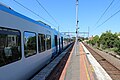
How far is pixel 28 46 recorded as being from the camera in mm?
10609

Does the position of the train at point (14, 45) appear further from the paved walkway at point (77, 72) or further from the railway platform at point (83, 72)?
the railway platform at point (83, 72)

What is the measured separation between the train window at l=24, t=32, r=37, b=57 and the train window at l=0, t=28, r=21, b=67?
1150 mm

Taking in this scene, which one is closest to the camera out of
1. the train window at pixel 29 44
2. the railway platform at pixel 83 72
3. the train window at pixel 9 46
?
the train window at pixel 9 46

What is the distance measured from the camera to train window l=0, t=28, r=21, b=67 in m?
7.16

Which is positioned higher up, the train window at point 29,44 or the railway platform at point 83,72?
the train window at point 29,44

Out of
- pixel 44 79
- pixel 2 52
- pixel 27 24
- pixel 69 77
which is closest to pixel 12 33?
pixel 2 52

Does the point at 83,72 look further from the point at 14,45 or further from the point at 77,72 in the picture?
the point at 14,45

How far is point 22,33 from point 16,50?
107cm

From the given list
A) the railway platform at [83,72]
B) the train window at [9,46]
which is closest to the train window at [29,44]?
the train window at [9,46]

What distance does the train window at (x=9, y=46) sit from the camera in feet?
23.5

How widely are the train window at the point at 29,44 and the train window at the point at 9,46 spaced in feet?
3.77

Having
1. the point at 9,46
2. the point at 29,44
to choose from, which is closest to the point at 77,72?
the point at 29,44

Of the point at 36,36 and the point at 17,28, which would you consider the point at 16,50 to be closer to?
the point at 17,28

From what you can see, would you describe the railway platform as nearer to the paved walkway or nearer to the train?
the paved walkway
